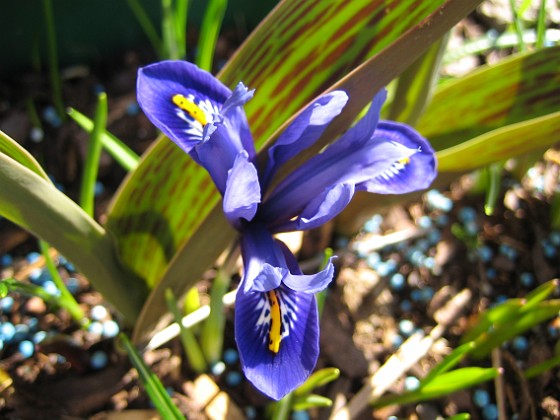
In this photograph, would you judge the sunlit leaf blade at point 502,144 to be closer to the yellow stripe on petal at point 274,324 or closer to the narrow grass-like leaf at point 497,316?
the narrow grass-like leaf at point 497,316

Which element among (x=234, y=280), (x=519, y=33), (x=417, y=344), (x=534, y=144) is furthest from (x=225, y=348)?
(x=519, y=33)

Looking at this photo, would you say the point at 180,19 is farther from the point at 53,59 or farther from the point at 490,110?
the point at 490,110

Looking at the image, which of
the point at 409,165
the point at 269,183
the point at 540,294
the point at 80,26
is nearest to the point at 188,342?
the point at 269,183

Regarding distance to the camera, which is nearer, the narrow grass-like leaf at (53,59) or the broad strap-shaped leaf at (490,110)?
the broad strap-shaped leaf at (490,110)

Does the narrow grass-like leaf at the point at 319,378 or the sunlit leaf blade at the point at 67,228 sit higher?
the sunlit leaf blade at the point at 67,228

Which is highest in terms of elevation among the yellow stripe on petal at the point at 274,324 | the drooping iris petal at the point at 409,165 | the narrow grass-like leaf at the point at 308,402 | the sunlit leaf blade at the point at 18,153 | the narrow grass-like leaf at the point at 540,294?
the sunlit leaf blade at the point at 18,153

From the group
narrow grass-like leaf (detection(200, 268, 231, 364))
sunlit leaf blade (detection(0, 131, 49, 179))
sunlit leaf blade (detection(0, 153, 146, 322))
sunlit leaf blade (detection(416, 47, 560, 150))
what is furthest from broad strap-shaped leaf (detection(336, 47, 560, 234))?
sunlit leaf blade (detection(0, 131, 49, 179))

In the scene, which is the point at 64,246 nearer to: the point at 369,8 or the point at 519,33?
the point at 369,8

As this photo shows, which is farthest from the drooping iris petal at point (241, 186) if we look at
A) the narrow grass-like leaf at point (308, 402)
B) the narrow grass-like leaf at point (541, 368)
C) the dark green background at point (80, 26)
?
the dark green background at point (80, 26)
